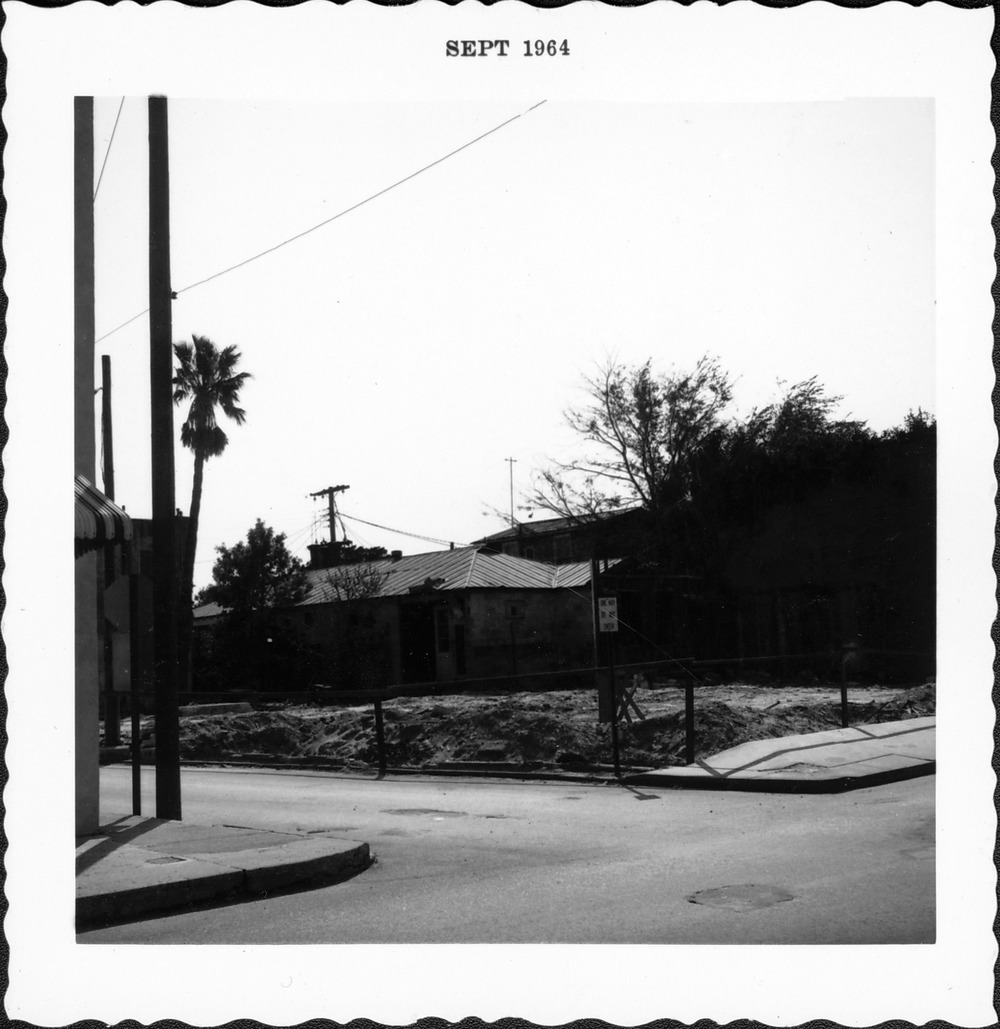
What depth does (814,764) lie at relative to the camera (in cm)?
1124

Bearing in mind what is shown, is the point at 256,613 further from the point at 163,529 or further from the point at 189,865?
the point at 189,865

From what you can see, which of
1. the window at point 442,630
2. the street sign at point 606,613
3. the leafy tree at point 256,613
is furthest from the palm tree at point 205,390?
the street sign at point 606,613

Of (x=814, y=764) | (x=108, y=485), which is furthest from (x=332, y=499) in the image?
(x=814, y=764)

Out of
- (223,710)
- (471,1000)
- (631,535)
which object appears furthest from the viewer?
(631,535)

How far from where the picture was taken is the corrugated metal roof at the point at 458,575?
3294cm

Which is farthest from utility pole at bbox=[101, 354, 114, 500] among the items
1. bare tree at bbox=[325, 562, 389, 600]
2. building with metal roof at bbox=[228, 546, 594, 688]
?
bare tree at bbox=[325, 562, 389, 600]

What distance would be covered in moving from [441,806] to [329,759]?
616cm

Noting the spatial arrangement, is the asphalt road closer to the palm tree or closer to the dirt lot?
the dirt lot

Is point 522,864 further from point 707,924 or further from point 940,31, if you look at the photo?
point 940,31

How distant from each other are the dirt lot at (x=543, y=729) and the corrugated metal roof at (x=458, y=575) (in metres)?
11.5

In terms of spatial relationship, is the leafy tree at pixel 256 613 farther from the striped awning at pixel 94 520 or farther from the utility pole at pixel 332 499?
the striped awning at pixel 94 520

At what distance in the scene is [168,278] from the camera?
31.6 ft

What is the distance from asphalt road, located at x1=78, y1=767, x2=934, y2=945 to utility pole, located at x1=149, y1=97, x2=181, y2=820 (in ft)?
2.07

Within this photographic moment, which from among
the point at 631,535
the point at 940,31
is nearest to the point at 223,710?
the point at 631,535
